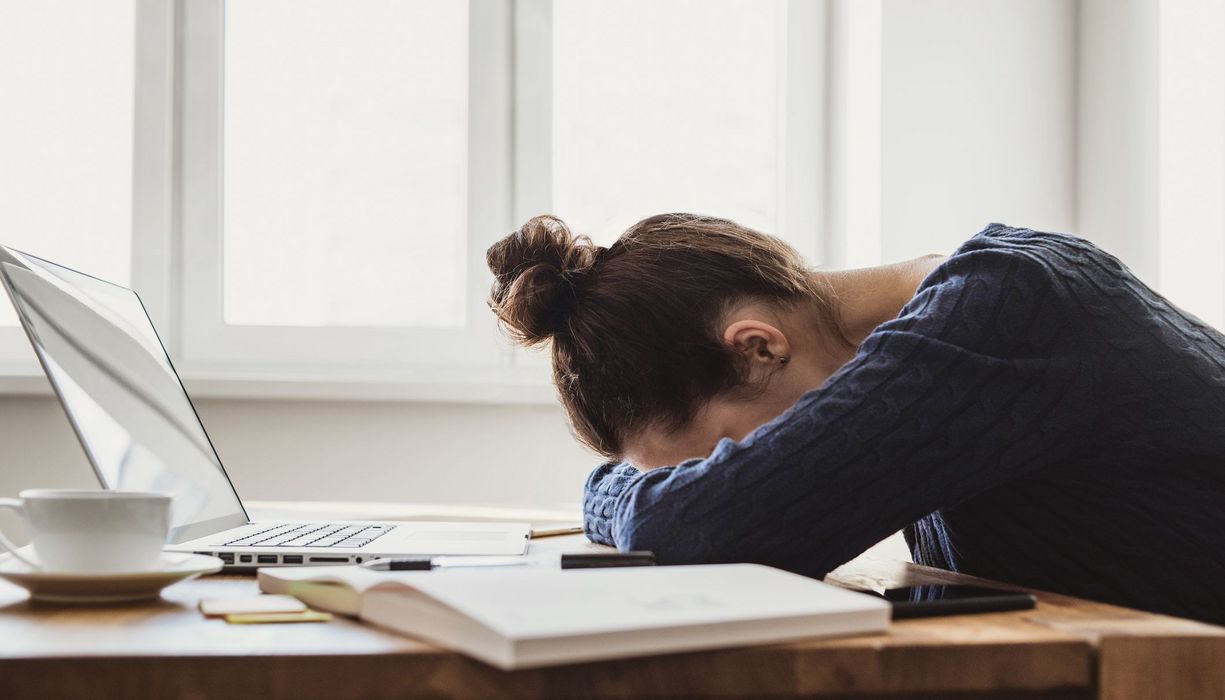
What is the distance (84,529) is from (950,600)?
0.50m

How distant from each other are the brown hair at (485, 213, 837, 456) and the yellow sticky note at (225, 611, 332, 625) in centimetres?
52

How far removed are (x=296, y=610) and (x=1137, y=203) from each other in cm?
178

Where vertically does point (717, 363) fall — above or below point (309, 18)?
below

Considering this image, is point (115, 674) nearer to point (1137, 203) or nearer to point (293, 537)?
point (293, 537)

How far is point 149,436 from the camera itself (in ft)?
3.37

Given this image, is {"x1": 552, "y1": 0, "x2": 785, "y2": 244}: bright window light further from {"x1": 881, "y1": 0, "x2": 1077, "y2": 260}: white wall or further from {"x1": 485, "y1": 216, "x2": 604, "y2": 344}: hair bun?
{"x1": 485, "y1": 216, "x2": 604, "y2": 344}: hair bun

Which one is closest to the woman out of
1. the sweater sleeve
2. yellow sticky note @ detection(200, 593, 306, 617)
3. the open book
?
the sweater sleeve

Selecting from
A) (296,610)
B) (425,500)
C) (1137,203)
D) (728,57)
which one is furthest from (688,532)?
(728,57)

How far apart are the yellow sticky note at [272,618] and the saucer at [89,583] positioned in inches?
3.2

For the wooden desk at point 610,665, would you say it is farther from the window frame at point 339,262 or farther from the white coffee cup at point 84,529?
the window frame at point 339,262

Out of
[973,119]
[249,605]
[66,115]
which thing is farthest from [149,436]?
[973,119]

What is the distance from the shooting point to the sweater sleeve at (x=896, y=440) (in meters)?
0.72

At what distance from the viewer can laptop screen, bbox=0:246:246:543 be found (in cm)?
87

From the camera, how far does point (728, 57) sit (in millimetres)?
2191
